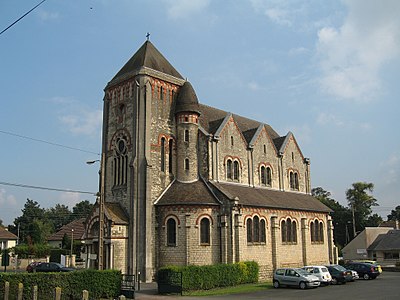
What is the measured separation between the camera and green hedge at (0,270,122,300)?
74.4 feet

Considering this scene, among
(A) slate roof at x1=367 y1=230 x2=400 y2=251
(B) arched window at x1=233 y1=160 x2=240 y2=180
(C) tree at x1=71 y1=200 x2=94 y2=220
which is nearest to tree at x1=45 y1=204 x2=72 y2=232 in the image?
(C) tree at x1=71 y1=200 x2=94 y2=220

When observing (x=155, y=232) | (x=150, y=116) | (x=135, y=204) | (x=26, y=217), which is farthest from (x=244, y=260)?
(x=26, y=217)

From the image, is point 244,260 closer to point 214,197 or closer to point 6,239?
point 214,197

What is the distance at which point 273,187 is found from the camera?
45781mm

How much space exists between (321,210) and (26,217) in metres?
101

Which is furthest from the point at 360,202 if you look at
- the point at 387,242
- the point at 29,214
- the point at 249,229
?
the point at 29,214

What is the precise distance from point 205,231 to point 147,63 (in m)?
15.6

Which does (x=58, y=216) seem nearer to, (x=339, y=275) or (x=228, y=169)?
(x=228, y=169)

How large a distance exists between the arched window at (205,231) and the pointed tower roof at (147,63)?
46.2 ft

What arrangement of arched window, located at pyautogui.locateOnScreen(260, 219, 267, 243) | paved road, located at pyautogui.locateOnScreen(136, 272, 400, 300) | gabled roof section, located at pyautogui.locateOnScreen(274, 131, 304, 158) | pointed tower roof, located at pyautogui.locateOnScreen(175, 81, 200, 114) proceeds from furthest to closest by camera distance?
gabled roof section, located at pyautogui.locateOnScreen(274, 131, 304, 158)
arched window, located at pyautogui.locateOnScreen(260, 219, 267, 243)
pointed tower roof, located at pyautogui.locateOnScreen(175, 81, 200, 114)
paved road, located at pyautogui.locateOnScreen(136, 272, 400, 300)

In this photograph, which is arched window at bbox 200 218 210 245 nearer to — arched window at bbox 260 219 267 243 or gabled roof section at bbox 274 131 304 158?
arched window at bbox 260 219 267 243

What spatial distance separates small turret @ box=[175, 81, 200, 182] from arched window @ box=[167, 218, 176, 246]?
175 inches

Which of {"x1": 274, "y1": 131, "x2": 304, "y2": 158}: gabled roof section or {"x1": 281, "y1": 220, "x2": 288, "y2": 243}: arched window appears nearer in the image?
{"x1": 281, "y1": 220, "x2": 288, "y2": 243}: arched window

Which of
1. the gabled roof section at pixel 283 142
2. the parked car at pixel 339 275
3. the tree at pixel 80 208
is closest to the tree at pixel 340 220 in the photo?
the gabled roof section at pixel 283 142
